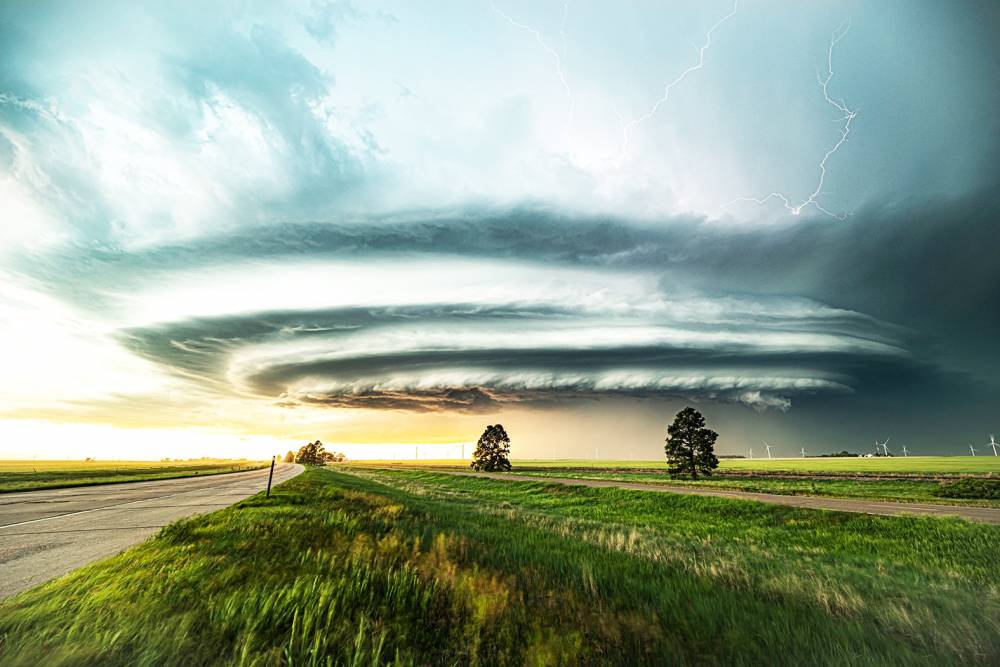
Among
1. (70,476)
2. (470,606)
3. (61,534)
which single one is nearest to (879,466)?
(470,606)

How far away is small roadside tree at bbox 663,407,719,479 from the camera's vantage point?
6047cm

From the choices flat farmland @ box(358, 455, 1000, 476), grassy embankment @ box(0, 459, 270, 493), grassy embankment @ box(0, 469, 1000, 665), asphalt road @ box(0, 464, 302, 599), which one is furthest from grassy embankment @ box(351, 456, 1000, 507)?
grassy embankment @ box(0, 459, 270, 493)

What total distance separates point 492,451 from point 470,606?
106 meters

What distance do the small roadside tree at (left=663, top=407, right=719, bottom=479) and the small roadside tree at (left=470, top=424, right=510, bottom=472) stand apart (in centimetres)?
5226

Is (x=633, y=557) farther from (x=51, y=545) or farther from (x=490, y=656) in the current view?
(x=51, y=545)

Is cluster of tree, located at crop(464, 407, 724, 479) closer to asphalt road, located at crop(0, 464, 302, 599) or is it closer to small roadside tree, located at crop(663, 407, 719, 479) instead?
small roadside tree, located at crop(663, 407, 719, 479)

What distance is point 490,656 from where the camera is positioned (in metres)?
3.90

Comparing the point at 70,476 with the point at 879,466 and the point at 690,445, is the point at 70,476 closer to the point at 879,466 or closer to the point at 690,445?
the point at 690,445

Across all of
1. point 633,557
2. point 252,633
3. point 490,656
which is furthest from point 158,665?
point 633,557

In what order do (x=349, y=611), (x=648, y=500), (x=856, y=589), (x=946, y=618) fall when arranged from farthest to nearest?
(x=648, y=500), (x=856, y=589), (x=946, y=618), (x=349, y=611)

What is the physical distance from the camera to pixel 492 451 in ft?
353

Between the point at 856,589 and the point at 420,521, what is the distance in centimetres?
1112

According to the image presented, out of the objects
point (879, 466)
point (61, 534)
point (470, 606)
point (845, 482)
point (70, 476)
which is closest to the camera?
point (470, 606)

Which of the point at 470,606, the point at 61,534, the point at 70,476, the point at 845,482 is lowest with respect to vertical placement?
the point at 845,482
